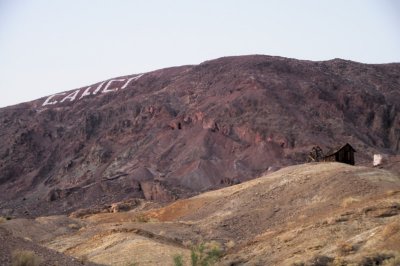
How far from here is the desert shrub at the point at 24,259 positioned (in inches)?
435

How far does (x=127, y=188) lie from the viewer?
5691 centimetres

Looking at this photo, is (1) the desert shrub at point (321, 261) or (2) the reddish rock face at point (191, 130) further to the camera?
(2) the reddish rock face at point (191, 130)

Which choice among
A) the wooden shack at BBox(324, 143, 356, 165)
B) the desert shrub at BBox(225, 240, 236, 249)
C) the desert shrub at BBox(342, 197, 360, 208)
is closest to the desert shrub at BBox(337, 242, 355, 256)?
the desert shrub at BBox(342, 197, 360, 208)

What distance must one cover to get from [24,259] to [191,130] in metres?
54.3

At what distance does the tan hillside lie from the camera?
15820 millimetres

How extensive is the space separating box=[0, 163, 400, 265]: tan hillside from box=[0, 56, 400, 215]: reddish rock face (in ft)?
75.7

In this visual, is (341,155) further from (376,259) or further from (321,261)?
(376,259)

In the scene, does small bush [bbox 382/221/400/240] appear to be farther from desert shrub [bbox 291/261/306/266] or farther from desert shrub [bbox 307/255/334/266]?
desert shrub [bbox 291/261/306/266]

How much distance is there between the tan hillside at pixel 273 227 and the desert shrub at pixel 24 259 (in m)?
6.22

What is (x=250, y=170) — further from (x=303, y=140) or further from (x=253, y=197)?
(x=253, y=197)

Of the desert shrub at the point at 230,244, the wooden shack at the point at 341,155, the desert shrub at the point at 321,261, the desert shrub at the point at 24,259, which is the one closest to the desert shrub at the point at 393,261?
the desert shrub at the point at 321,261

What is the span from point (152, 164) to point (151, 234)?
39.2 meters

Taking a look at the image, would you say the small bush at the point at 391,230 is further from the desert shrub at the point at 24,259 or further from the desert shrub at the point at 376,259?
the desert shrub at the point at 24,259

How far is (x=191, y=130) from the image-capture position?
6531cm
